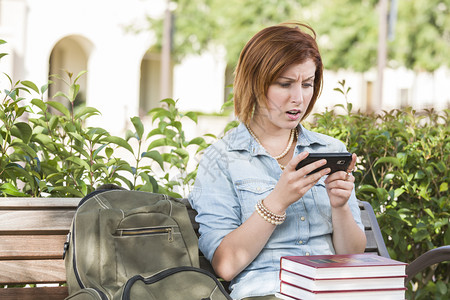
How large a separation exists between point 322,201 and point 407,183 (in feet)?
3.18

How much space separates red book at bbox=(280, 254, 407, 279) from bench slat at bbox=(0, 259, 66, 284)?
77 cm

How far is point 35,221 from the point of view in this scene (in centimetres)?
223

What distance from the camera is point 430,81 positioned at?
94.8ft

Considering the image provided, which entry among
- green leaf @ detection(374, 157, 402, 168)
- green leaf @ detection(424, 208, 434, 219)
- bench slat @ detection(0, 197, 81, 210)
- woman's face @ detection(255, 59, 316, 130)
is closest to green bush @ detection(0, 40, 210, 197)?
bench slat @ detection(0, 197, 81, 210)

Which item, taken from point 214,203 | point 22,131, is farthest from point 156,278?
point 22,131

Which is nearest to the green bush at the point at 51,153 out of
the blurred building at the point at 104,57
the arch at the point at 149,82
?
the blurred building at the point at 104,57

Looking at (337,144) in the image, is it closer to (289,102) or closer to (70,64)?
(289,102)

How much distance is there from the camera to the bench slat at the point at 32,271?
218 centimetres

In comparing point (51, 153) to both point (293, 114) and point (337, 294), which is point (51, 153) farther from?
point (337, 294)

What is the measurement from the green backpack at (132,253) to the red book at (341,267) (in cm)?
25

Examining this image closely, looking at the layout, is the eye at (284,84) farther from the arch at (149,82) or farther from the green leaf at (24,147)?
the arch at (149,82)

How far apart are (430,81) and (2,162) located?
28354mm

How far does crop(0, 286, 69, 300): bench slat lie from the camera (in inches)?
86.9

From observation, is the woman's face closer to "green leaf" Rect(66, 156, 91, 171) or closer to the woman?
the woman
